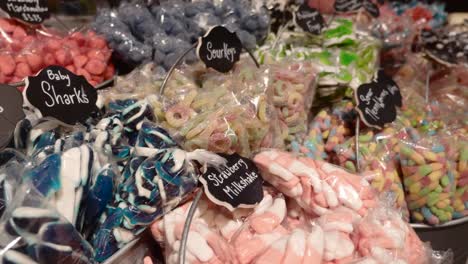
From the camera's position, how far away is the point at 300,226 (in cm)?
91

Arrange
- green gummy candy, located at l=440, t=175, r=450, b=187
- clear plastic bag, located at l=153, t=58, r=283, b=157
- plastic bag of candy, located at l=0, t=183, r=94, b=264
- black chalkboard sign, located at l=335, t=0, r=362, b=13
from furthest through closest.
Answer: black chalkboard sign, located at l=335, t=0, r=362, b=13 < green gummy candy, located at l=440, t=175, r=450, b=187 < clear plastic bag, located at l=153, t=58, r=283, b=157 < plastic bag of candy, located at l=0, t=183, r=94, b=264

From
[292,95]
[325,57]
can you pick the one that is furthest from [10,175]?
[325,57]

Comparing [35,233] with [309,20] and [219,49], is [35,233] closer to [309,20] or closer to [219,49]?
[219,49]

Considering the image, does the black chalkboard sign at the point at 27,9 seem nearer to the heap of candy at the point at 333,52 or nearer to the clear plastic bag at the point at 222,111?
the clear plastic bag at the point at 222,111

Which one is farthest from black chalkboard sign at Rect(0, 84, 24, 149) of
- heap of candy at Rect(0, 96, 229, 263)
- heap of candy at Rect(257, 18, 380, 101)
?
heap of candy at Rect(257, 18, 380, 101)

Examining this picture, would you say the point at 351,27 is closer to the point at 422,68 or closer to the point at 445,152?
the point at 422,68

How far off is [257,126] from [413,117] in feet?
2.01

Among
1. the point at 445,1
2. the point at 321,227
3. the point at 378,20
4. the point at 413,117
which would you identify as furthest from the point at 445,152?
the point at 445,1

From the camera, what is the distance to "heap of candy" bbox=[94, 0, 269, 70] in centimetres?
131

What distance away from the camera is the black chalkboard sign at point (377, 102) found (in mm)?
1140

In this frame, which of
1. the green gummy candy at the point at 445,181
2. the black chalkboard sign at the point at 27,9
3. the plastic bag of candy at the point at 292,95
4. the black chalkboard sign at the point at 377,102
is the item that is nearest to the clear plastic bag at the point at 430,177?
the green gummy candy at the point at 445,181

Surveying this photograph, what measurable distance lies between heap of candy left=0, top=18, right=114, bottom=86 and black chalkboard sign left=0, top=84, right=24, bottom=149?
0.38m

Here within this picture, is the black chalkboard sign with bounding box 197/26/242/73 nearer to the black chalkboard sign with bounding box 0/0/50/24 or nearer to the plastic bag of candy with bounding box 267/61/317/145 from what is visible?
the plastic bag of candy with bounding box 267/61/317/145

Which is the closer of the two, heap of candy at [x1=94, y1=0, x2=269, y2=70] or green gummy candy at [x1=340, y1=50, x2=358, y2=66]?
heap of candy at [x1=94, y1=0, x2=269, y2=70]
